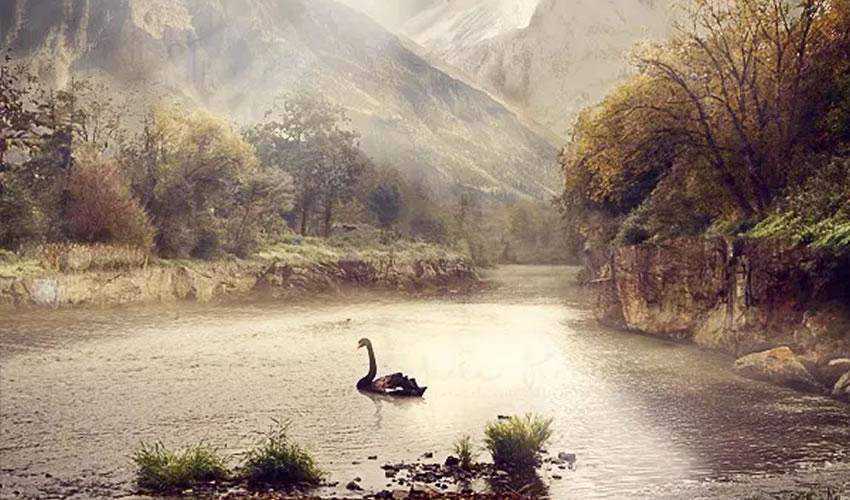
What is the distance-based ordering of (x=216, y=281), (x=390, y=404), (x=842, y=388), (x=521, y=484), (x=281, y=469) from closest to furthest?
(x=281, y=469) → (x=521, y=484) → (x=390, y=404) → (x=842, y=388) → (x=216, y=281)

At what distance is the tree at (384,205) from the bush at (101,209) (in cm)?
5814

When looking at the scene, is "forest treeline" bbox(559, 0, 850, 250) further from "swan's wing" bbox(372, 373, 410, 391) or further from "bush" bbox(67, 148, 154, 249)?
"bush" bbox(67, 148, 154, 249)

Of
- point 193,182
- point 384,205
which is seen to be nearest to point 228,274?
point 193,182

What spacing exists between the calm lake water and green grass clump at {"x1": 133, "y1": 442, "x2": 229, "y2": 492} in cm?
46

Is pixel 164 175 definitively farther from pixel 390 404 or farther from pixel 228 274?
pixel 390 404

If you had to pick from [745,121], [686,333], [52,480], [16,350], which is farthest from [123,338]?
[745,121]

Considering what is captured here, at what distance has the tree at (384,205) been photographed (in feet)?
344

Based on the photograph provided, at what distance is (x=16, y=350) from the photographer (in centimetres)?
2683

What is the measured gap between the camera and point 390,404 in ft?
66.2

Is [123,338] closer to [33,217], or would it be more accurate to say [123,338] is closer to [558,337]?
[33,217]

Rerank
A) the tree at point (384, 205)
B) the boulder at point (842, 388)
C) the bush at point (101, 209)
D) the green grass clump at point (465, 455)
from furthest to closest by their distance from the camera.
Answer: the tree at point (384, 205) < the bush at point (101, 209) < the boulder at point (842, 388) < the green grass clump at point (465, 455)

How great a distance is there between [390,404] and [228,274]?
35.7 meters

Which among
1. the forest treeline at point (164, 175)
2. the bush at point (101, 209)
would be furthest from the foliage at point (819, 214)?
the forest treeline at point (164, 175)

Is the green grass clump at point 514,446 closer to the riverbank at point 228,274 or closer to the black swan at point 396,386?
the black swan at point 396,386
